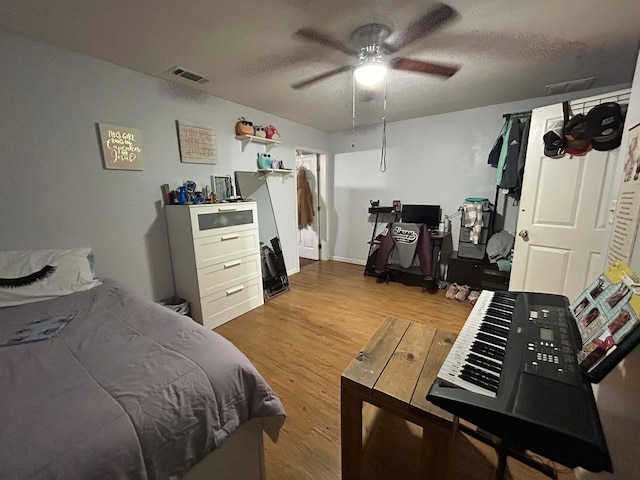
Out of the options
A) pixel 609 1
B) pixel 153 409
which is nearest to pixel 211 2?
pixel 153 409

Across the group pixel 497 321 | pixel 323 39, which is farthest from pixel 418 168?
pixel 497 321

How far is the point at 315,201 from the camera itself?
4.71 meters

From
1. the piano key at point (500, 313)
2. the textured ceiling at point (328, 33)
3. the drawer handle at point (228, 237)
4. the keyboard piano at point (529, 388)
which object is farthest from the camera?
the drawer handle at point (228, 237)

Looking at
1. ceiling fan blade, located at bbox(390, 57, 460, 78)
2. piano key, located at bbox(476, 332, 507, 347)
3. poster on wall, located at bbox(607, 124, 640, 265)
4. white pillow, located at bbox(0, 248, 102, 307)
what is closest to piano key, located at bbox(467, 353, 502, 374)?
piano key, located at bbox(476, 332, 507, 347)

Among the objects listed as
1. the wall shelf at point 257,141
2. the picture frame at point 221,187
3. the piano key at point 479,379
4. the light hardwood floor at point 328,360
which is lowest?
the light hardwood floor at point 328,360

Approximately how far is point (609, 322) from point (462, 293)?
2423 mm

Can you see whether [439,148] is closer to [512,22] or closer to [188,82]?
[512,22]

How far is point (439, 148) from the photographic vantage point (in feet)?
11.7

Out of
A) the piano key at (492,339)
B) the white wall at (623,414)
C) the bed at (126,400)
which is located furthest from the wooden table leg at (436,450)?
the bed at (126,400)

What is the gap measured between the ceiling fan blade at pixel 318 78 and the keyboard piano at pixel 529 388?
2.12 meters

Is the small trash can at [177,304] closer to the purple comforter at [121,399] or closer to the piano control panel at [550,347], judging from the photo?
the purple comforter at [121,399]

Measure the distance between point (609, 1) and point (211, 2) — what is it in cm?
216

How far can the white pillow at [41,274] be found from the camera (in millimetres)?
1574

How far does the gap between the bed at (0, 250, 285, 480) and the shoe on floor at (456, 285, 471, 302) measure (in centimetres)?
265
